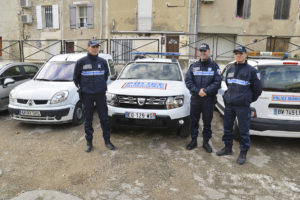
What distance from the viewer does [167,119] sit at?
4.13 meters

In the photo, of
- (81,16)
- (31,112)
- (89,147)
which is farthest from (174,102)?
(81,16)

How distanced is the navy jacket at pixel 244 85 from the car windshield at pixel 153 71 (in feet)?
5.52

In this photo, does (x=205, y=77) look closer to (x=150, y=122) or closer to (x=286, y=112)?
(x=150, y=122)

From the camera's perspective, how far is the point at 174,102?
13.9 ft

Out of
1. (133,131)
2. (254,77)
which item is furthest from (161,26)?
(254,77)

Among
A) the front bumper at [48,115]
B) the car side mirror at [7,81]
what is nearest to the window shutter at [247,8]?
the front bumper at [48,115]

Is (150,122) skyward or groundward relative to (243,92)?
groundward

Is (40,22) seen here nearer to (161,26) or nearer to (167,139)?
(161,26)

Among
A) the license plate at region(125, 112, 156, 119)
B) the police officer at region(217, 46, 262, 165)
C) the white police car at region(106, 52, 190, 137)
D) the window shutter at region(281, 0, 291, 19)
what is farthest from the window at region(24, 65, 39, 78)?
the window shutter at region(281, 0, 291, 19)

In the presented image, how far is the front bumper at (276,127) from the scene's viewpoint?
3818mm

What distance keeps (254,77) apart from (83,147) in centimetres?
315

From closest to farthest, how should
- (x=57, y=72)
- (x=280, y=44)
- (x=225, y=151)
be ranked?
(x=225, y=151) → (x=57, y=72) → (x=280, y=44)

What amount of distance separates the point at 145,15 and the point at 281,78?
13.5 meters

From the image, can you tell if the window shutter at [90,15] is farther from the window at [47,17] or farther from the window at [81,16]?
the window at [47,17]
